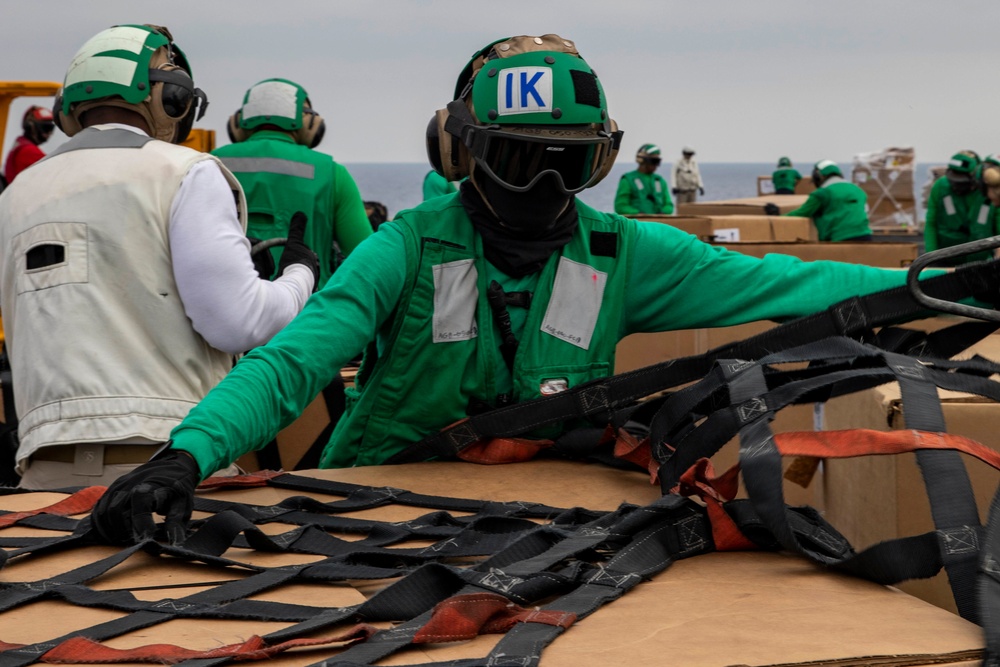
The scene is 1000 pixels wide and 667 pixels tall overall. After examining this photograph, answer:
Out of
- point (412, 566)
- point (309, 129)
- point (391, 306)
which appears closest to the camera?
point (412, 566)

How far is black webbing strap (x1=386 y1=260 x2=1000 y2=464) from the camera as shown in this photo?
6.90ft

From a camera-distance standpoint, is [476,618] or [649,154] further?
[649,154]

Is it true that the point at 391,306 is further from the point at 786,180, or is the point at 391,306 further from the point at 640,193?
the point at 786,180

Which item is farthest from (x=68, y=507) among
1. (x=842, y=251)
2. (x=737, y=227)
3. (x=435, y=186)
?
(x=435, y=186)

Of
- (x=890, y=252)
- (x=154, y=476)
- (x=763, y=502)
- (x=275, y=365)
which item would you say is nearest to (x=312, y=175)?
(x=890, y=252)

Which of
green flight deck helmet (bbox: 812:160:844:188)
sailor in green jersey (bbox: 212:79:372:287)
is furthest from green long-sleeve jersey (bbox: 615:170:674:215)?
sailor in green jersey (bbox: 212:79:372:287)

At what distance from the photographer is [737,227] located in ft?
24.0

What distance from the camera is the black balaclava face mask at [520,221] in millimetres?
2346

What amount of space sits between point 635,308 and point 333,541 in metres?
1.04

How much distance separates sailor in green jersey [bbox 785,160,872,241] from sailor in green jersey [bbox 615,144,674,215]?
15.8ft

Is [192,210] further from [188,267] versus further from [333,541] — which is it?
[333,541]

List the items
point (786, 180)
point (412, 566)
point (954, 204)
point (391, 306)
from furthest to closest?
point (786, 180), point (954, 204), point (391, 306), point (412, 566)

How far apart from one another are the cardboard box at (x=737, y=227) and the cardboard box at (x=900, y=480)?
4143mm

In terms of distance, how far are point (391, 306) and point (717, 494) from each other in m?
0.90
